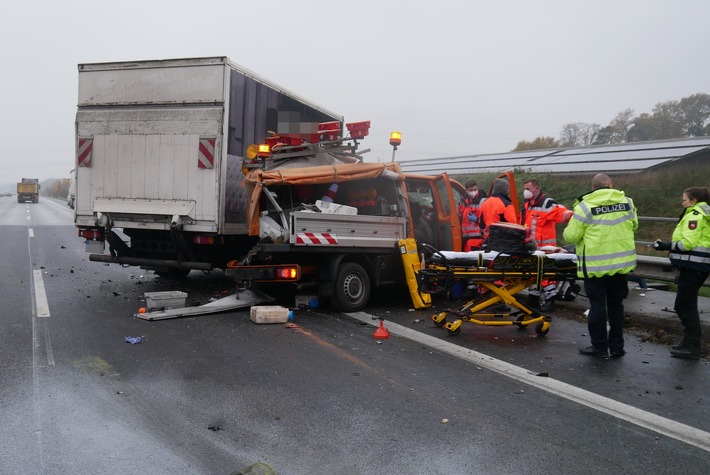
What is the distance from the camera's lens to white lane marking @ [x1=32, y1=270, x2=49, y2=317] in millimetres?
7059

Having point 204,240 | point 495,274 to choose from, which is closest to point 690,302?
point 495,274

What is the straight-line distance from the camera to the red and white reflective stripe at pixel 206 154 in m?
7.70

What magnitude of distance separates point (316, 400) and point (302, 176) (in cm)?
361

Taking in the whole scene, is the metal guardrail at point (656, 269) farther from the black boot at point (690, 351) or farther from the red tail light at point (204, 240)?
the red tail light at point (204, 240)

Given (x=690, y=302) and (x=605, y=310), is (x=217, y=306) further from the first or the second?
(x=690, y=302)

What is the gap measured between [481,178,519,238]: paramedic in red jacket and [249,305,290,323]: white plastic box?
3.09 m

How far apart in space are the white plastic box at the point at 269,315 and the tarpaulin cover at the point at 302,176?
1.17 m

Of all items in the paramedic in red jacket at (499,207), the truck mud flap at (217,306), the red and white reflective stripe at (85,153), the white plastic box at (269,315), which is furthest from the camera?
the red and white reflective stripe at (85,153)

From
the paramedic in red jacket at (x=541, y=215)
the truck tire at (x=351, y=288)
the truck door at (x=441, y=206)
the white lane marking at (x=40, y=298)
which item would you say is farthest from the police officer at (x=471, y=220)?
the white lane marking at (x=40, y=298)

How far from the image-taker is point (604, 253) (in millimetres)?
5438

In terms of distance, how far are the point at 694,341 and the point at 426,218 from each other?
4.20 m

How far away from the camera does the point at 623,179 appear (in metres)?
16.2

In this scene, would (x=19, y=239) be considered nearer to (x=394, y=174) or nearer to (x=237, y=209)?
(x=237, y=209)

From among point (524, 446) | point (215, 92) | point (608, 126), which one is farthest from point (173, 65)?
point (608, 126)
